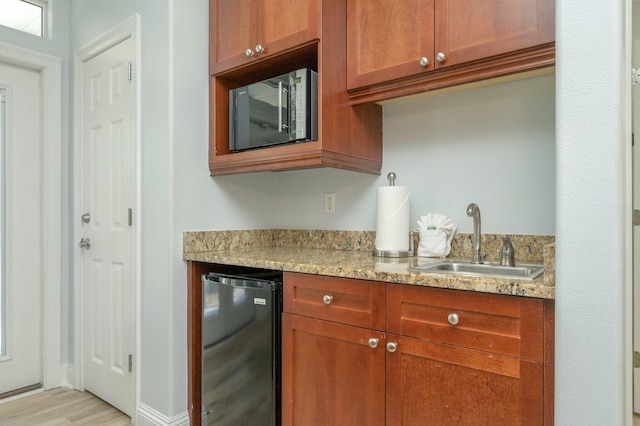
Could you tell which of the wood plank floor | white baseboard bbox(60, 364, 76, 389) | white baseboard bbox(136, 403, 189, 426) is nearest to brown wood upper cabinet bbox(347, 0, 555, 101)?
white baseboard bbox(136, 403, 189, 426)

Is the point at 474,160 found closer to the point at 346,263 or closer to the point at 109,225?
the point at 346,263

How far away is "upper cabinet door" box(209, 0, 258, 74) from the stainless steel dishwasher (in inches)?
42.3

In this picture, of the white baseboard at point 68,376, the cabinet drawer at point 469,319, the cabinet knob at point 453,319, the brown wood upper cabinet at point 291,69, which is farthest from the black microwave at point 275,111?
the white baseboard at point 68,376

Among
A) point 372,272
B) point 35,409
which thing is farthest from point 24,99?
point 372,272

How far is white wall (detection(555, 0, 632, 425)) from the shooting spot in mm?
1007

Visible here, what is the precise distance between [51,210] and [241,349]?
170 centimetres

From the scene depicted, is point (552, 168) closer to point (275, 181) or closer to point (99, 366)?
point (275, 181)

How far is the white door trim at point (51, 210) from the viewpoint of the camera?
2.58 m

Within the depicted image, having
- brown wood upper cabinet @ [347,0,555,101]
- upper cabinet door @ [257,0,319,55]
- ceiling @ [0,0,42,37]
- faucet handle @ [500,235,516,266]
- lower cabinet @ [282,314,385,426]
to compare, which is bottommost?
lower cabinet @ [282,314,385,426]

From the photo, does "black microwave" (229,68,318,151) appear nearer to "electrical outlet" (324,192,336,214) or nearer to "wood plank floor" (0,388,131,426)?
"electrical outlet" (324,192,336,214)

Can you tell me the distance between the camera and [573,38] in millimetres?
1066

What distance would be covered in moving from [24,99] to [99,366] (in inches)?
66.6

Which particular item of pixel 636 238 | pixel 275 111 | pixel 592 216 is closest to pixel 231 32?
pixel 275 111

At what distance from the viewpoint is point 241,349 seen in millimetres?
1779
